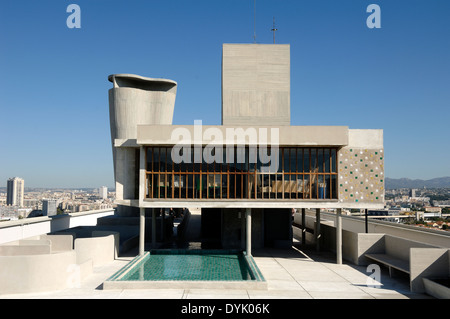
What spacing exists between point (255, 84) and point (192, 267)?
12193 mm

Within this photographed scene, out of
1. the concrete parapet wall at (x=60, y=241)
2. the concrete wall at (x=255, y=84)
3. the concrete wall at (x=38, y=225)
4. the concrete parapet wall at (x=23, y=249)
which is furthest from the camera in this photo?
the concrete wall at (x=255, y=84)

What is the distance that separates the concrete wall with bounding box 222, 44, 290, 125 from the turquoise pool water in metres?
8.43

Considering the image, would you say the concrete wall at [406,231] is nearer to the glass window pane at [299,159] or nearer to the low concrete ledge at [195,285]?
the glass window pane at [299,159]

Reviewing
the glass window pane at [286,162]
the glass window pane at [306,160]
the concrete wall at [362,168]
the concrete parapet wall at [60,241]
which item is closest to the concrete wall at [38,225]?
the concrete parapet wall at [60,241]

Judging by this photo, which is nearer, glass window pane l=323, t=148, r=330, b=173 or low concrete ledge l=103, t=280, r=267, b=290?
low concrete ledge l=103, t=280, r=267, b=290

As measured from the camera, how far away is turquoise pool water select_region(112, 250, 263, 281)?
1600cm

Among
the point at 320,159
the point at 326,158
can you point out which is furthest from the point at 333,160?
the point at 320,159

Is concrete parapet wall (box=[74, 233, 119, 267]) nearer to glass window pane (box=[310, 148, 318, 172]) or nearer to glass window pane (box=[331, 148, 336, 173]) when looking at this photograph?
glass window pane (box=[310, 148, 318, 172])

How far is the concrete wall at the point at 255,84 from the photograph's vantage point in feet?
80.4

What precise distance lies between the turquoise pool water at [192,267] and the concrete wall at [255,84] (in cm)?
843

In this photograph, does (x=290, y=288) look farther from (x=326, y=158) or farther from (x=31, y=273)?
(x=31, y=273)

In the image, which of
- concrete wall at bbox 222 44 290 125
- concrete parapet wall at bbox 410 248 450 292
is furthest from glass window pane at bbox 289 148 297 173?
concrete parapet wall at bbox 410 248 450 292
